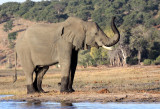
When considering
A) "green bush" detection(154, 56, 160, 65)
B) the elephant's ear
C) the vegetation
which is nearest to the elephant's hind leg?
the elephant's ear

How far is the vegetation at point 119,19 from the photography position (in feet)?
220

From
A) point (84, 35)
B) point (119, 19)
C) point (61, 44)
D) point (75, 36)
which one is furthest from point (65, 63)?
point (119, 19)

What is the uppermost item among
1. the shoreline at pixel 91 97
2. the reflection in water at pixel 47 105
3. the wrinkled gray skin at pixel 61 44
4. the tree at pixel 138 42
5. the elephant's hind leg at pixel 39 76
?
the tree at pixel 138 42

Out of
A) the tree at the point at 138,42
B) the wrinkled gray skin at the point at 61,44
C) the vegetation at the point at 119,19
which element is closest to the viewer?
the wrinkled gray skin at the point at 61,44

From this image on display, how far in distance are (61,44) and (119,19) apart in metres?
91.5

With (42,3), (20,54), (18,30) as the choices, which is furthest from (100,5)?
(20,54)

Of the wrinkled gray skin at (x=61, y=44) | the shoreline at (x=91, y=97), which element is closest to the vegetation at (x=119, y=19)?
the wrinkled gray skin at (x=61, y=44)

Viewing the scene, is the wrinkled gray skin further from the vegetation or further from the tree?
the tree

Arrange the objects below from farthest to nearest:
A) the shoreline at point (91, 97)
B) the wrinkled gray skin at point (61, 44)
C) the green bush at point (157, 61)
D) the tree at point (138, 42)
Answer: the tree at point (138, 42) < the green bush at point (157, 61) < the wrinkled gray skin at point (61, 44) < the shoreline at point (91, 97)

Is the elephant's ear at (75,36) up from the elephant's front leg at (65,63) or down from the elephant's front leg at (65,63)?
up

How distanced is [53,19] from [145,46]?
4990 cm

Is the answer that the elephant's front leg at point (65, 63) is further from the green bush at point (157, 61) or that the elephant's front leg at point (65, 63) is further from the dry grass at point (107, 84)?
the green bush at point (157, 61)

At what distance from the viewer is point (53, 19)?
115188mm

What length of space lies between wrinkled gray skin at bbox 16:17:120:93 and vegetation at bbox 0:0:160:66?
42964 mm
